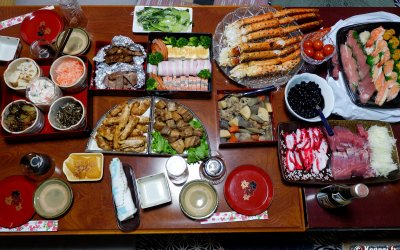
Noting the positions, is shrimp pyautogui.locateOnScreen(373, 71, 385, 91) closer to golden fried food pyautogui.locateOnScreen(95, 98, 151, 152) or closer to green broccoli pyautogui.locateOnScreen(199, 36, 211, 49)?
green broccoli pyautogui.locateOnScreen(199, 36, 211, 49)

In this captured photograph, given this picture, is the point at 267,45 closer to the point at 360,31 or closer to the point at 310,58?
the point at 310,58

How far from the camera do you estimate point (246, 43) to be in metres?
2.46

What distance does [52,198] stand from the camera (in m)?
2.12

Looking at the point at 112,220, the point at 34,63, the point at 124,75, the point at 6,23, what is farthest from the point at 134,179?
the point at 6,23

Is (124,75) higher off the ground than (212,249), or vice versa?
(124,75)

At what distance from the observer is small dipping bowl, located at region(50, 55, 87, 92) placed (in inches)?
89.4

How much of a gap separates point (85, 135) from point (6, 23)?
1.19m

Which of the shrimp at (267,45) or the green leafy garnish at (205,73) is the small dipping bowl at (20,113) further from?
the shrimp at (267,45)

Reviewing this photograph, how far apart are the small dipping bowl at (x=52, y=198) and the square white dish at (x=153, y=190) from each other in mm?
457

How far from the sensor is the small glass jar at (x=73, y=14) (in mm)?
2490

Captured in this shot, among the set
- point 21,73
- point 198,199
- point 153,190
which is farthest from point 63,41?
point 198,199

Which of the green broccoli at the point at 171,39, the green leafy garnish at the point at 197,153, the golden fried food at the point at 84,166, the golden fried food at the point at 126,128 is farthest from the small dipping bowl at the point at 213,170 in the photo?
the green broccoli at the point at 171,39

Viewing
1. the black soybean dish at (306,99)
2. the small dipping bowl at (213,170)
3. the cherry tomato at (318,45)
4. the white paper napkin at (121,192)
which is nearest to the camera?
the white paper napkin at (121,192)

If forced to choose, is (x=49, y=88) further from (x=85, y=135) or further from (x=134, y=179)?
(x=134, y=179)
